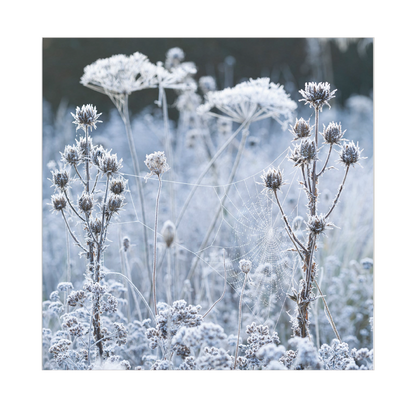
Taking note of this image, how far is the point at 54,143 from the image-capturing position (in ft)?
5.54

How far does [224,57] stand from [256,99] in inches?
15.2

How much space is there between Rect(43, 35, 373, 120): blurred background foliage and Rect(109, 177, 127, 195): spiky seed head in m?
0.45

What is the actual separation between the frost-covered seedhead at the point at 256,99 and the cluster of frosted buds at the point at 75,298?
930 millimetres

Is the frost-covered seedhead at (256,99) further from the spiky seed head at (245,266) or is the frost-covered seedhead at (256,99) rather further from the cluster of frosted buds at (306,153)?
the spiky seed head at (245,266)

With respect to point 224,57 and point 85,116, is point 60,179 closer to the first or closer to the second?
point 85,116

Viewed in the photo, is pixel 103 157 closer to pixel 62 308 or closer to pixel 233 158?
pixel 62 308

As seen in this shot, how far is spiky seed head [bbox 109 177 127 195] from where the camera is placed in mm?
1279

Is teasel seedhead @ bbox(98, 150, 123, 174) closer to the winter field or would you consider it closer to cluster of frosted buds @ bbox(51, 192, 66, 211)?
the winter field

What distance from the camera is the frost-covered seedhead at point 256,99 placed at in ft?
4.90

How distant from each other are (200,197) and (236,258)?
1.90ft

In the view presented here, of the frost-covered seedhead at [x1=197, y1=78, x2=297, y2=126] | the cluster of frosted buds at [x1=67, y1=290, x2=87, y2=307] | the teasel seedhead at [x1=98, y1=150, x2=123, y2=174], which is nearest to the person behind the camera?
the teasel seedhead at [x1=98, y1=150, x2=123, y2=174]

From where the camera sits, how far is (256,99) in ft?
4.96

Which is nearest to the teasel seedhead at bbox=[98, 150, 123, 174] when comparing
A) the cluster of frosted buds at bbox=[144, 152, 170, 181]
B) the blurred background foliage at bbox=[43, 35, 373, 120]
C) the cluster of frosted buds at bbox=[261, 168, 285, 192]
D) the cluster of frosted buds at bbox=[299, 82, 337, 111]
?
the cluster of frosted buds at bbox=[144, 152, 170, 181]
